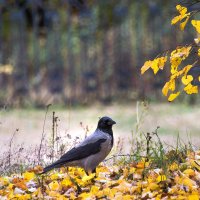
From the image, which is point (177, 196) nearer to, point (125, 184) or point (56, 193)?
point (125, 184)

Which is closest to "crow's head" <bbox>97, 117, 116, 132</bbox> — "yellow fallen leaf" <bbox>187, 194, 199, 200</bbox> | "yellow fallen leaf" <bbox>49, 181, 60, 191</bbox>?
"yellow fallen leaf" <bbox>49, 181, 60, 191</bbox>

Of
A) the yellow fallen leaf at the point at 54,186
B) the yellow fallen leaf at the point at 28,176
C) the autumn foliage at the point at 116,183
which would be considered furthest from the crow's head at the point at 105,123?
the yellow fallen leaf at the point at 28,176

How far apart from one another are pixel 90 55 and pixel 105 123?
474 inches

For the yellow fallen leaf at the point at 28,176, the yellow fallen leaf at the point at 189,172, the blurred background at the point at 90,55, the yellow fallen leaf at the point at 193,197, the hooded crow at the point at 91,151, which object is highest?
the blurred background at the point at 90,55

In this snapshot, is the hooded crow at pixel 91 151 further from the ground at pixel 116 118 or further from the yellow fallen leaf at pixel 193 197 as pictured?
the ground at pixel 116 118

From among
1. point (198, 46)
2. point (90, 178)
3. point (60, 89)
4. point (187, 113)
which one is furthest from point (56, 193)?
point (60, 89)

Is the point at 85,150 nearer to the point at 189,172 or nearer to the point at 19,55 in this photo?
the point at 189,172

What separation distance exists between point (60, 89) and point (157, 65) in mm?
12356

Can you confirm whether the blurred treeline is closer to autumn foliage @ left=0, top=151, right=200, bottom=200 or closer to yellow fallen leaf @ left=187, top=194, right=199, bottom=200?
autumn foliage @ left=0, top=151, right=200, bottom=200

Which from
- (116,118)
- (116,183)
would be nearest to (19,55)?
(116,118)

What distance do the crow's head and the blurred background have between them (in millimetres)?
10348

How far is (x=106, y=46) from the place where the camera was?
61.4 ft

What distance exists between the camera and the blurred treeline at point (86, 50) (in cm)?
1864

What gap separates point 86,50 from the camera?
745 inches
